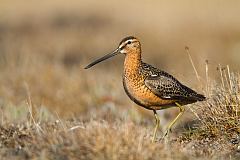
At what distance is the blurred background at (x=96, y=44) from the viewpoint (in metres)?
12.5

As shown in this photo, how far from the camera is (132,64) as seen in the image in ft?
27.9

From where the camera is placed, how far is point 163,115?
452 inches

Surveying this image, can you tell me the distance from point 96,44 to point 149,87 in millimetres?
11924

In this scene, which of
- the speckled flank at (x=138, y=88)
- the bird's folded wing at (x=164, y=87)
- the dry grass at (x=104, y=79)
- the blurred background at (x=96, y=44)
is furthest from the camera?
the blurred background at (x=96, y=44)

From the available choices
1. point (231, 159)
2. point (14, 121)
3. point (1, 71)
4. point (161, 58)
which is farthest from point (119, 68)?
point (231, 159)

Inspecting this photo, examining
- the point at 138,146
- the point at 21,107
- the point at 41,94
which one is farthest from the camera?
the point at 41,94

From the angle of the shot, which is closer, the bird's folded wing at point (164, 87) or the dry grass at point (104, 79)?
the dry grass at point (104, 79)

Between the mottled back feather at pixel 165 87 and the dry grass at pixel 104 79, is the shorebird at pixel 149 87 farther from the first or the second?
the dry grass at pixel 104 79

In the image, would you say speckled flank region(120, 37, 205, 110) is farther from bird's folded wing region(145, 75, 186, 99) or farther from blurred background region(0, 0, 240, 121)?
blurred background region(0, 0, 240, 121)

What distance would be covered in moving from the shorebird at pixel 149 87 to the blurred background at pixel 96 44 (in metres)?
2.12

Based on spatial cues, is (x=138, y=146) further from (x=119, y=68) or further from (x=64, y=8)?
(x=64, y=8)

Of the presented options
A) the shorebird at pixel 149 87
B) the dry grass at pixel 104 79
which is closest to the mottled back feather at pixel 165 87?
the shorebird at pixel 149 87

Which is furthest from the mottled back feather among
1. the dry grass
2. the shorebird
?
the dry grass

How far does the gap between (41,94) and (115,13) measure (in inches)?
421
